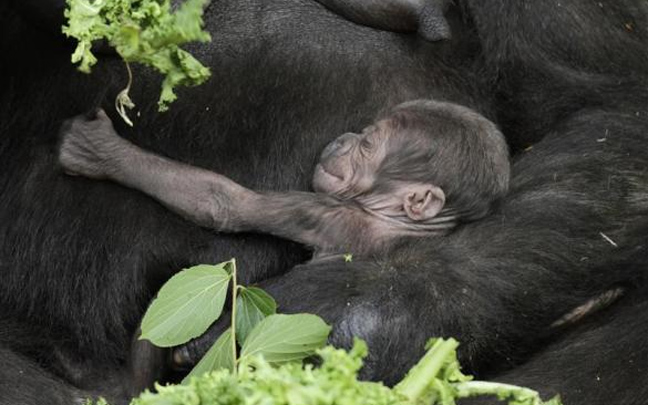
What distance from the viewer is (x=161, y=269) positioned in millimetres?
2760

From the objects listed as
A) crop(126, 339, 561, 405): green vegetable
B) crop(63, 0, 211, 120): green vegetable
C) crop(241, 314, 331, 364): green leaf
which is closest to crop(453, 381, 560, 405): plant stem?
crop(126, 339, 561, 405): green vegetable

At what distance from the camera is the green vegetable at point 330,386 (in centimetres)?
173

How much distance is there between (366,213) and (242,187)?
25 centimetres

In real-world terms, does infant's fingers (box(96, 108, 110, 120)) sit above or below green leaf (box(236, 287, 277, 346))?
above

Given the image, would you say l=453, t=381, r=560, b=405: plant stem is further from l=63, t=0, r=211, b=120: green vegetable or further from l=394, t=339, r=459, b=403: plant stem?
l=63, t=0, r=211, b=120: green vegetable

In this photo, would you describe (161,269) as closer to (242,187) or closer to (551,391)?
(242,187)

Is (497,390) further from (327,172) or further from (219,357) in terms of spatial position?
(327,172)

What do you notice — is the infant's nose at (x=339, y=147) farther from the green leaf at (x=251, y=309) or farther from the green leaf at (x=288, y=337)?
the green leaf at (x=288, y=337)

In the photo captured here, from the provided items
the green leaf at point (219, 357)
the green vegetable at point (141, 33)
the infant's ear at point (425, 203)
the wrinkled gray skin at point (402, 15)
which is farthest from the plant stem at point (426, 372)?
the wrinkled gray skin at point (402, 15)

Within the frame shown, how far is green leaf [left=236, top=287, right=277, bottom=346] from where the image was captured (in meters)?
2.36

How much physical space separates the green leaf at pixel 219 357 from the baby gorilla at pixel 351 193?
0.39 metres

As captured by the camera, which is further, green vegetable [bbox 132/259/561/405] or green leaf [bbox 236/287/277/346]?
green leaf [bbox 236/287/277/346]

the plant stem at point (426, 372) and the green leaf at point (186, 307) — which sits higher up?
the plant stem at point (426, 372)

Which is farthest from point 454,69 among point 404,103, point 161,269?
point 161,269
